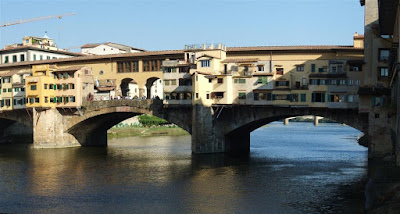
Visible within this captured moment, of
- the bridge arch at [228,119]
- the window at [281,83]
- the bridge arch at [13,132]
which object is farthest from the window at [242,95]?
the bridge arch at [13,132]

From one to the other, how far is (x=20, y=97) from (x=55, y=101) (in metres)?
8.38

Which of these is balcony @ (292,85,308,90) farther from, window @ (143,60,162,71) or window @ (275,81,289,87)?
window @ (143,60,162,71)

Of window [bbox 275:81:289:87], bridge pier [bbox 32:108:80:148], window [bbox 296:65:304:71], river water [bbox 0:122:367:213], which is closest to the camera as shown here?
river water [bbox 0:122:367:213]

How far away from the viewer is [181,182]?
4772cm

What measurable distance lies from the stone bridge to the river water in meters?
3.37

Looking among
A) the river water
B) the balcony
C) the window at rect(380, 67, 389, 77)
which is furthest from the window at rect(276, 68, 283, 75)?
the window at rect(380, 67, 389, 77)

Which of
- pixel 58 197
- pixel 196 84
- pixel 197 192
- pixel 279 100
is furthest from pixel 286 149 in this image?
pixel 58 197

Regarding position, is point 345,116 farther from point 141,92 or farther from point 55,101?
point 55,101

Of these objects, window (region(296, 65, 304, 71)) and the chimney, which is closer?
the chimney

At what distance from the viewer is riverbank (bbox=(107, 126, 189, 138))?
108688mm

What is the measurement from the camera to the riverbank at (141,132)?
357 feet

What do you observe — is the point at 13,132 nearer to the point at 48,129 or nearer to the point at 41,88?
the point at 48,129

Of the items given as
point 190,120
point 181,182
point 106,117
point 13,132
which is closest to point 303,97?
point 190,120

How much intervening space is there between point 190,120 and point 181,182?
24244 mm
